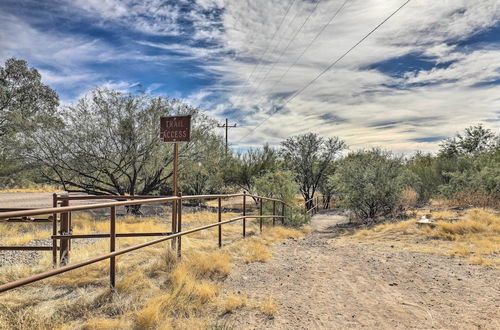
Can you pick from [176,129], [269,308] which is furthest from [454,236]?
[176,129]

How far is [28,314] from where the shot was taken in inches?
133

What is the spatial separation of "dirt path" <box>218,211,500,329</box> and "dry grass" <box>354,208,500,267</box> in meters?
0.75

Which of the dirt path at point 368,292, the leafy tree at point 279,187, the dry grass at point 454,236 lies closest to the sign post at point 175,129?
the dirt path at point 368,292

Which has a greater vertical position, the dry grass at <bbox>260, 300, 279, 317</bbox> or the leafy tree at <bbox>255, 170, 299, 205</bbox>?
the leafy tree at <bbox>255, 170, 299, 205</bbox>

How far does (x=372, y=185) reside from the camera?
1622 cm

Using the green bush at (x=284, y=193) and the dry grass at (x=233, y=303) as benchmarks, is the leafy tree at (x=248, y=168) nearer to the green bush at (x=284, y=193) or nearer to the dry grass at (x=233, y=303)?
the green bush at (x=284, y=193)

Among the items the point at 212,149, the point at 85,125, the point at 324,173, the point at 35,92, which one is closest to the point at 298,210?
the point at 212,149

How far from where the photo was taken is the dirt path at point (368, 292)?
3.89 m

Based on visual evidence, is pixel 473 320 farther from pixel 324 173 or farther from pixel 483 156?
pixel 324 173

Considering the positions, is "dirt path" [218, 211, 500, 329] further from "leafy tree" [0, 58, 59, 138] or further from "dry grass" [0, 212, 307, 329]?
"leafy tree" [0, 58, 59, 138]

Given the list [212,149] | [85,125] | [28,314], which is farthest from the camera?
[212,149]

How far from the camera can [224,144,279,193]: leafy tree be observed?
2678 centimetres

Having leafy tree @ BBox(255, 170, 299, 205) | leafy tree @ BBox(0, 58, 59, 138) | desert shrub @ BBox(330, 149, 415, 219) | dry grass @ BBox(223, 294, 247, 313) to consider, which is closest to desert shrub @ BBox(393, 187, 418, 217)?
desert shrub @ BBox(330, 149, 415, 219)

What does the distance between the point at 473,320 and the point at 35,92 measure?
40354mm
